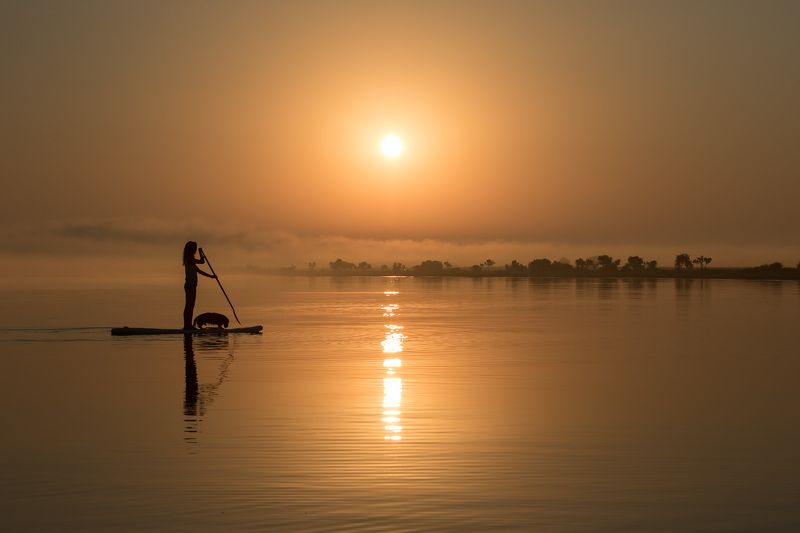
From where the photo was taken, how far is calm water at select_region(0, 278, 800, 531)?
32.8ft

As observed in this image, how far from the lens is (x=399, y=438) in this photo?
14.2 metres

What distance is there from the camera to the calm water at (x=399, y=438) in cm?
1001

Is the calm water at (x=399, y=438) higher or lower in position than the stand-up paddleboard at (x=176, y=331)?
lower

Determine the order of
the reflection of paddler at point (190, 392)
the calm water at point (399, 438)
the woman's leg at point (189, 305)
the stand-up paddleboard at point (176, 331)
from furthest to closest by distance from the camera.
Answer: the woman's leg at point (189, 305)
the stand-up paddleboard at point (176, 331)
the reflection of paddler at point (190, 392)
the calm water at point (399, 438)

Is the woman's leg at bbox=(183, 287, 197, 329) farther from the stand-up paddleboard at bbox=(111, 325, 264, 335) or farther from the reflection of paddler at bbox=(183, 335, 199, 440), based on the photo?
the reflection of paddler at bbox=(183, 335, 199, 440)

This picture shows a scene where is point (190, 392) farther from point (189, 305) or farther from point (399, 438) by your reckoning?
point (189, 305)

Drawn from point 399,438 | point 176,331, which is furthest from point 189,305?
point 399,438

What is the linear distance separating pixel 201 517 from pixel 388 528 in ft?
6.84

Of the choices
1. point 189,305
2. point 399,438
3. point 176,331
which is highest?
point 189,305

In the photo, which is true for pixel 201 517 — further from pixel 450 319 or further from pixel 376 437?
pixel 450 319

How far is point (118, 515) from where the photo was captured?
9836 mm

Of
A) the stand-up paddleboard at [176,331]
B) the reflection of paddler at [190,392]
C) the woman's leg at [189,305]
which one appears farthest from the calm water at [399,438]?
the woman's leg at [189,305]

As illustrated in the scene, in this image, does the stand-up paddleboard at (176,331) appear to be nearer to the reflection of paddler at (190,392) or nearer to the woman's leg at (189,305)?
the woman's leg at (189,305)

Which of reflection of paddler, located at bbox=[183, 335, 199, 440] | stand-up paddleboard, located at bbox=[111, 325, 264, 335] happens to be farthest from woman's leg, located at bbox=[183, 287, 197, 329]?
reflection of paddler, located at bbox=[183, 335, 199, 440]
